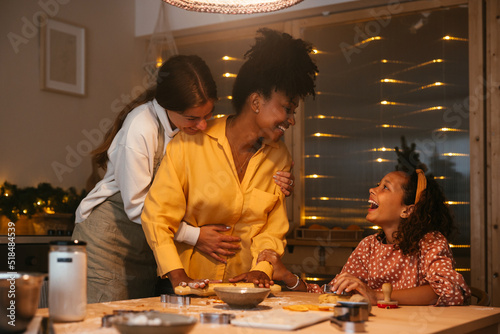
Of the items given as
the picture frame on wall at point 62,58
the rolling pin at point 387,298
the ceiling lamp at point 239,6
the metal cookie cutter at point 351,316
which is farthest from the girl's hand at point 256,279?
the picture frame on wall at point 62,58

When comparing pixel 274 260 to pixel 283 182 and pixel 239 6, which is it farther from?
pixel 239 6

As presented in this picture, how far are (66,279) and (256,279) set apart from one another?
73cm

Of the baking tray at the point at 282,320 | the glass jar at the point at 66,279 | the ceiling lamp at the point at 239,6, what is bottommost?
the baking tray at the point at 282,320

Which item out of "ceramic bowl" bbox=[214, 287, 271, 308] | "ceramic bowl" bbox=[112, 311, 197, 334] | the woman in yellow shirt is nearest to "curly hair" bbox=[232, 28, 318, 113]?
the woman in yellow shirt

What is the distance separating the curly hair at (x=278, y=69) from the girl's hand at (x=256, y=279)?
609 mm

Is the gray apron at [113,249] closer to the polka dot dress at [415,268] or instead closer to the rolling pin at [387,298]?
the polka dot dress at [415,268]

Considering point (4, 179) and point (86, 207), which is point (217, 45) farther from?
point (86, 207)

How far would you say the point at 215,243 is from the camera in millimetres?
2064

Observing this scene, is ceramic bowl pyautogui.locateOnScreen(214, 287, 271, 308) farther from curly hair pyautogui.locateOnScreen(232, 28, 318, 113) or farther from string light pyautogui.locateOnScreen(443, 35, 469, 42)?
string light pyautogui.locateOnScreen(443, 35, 469, 42)

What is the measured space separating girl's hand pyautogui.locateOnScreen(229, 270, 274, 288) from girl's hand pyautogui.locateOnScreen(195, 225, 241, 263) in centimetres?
18

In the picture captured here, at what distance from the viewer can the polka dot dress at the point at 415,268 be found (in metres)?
1.93

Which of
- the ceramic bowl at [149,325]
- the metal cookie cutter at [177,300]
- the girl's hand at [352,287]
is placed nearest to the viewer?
the ceramic bowl at [149,325]

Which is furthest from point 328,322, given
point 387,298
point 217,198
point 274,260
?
point 217,198

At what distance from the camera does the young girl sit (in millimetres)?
1919
